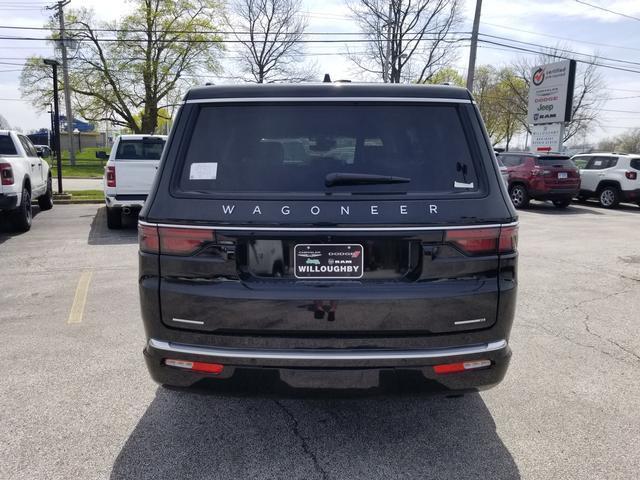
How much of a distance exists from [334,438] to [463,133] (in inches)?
71.8

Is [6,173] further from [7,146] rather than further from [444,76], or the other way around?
[444,76]

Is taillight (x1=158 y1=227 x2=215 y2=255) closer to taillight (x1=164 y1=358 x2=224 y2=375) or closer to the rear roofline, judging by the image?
taillight (x1=164 y1=358 x2=224 y2=375)

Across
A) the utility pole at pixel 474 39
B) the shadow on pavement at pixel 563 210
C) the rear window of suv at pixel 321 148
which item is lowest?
the shadow on pavement at pixel 563 210

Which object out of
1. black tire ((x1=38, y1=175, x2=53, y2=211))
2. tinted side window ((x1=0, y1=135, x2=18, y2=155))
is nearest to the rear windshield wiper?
tinted side window ((x1=0, y1=135, x2=18, y2=155))

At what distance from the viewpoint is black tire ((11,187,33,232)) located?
30.5 feet

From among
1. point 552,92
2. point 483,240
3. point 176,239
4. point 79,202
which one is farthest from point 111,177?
point 552,92

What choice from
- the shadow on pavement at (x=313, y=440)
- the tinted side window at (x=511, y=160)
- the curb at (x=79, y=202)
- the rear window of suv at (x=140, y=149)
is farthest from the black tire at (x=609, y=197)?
the curb at (x=79, y=202)

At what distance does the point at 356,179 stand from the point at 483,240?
675mm

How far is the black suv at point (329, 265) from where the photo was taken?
7.73ft

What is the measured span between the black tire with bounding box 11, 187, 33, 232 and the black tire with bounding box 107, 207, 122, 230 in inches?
56.3

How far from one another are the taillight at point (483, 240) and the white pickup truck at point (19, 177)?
27.9ft

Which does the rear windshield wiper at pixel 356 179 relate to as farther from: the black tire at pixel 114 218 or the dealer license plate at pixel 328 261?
the black tire at pixel 114 218

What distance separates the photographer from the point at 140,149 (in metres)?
10.3

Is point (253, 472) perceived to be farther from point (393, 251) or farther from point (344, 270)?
point (393, 251)
